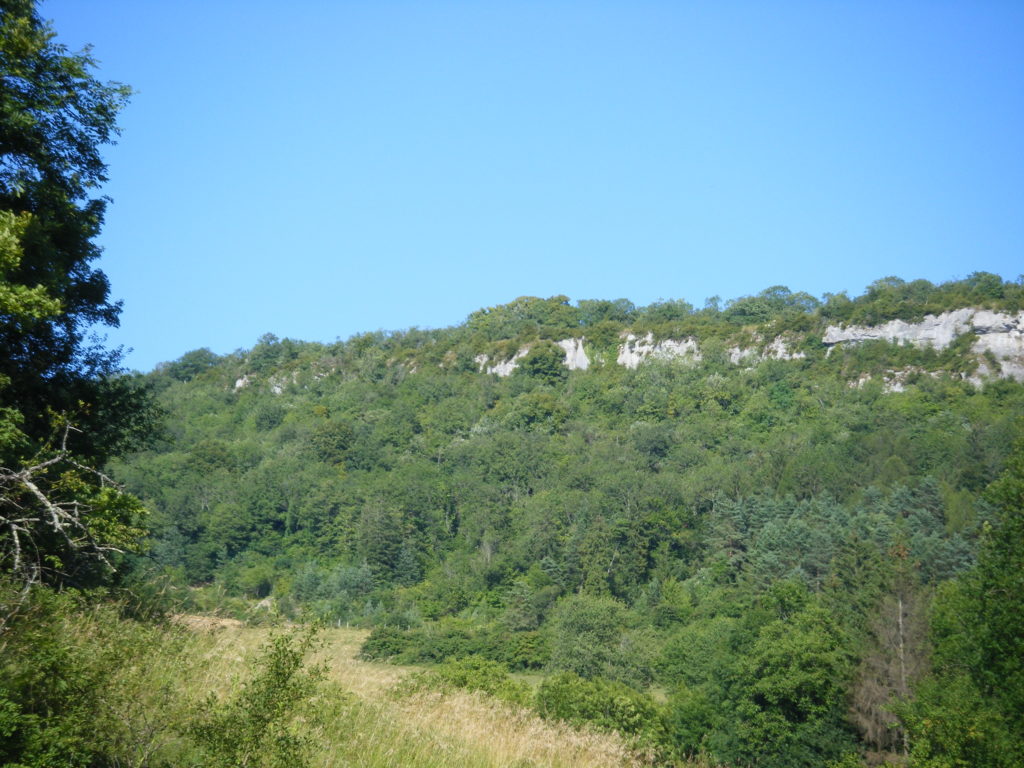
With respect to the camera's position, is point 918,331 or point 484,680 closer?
point 484,680

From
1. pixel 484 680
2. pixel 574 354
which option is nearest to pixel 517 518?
pixel 574 354

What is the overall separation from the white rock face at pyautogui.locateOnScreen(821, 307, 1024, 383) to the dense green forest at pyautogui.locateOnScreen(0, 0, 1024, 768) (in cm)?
70

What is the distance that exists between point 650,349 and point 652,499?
4210 cm

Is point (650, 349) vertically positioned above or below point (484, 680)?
above

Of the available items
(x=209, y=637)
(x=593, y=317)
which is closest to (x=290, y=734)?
(x=209, y=637)

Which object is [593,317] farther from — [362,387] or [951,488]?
[951,488]

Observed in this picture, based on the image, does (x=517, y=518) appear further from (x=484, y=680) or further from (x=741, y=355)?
(x=484, y=680)

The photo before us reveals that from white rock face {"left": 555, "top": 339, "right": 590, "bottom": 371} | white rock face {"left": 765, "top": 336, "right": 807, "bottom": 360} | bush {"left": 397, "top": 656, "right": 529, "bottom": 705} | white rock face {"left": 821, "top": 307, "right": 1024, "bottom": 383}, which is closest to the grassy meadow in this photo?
bush {"left": 397, "top": 656, "right": 529, "bottom": 705}

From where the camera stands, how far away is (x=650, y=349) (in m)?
111

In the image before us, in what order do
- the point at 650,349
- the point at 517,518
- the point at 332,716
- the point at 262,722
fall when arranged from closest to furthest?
1. the point at 262,722
2. the point at 332,716
3. the point at 517,518
4. the point at 650,349

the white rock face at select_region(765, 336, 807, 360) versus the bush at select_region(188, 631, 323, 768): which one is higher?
the white rock face at select_region(765, 336, 807, 360)

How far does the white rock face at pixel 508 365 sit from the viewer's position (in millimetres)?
114312

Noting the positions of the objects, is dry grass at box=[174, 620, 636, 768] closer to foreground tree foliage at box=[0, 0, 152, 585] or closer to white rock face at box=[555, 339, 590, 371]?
foreground tree foliage at box=[0, 0, 152, 585]

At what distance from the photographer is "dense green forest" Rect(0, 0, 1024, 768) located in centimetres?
608
